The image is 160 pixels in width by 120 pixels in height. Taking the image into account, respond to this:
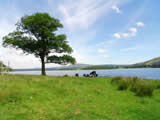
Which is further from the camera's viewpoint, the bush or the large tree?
the large tree

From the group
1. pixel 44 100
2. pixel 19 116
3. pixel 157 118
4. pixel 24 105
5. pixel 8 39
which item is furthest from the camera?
pixel 8 39

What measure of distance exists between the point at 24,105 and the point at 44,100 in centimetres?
124

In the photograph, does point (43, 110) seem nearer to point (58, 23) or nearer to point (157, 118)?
point (157, 118)

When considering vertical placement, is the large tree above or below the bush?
above

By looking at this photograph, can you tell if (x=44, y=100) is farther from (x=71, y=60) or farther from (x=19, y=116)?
(x=71, y=60)

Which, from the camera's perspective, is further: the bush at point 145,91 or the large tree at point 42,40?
the large tree at point 42,40

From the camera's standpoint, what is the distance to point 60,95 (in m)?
8.76

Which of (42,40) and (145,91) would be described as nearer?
(145,91)

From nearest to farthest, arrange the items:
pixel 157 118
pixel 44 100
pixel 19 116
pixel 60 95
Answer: pixel 19 116, pixel 157 118, pixel 44 100, pixel 60 95

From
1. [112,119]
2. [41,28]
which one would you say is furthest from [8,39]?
[112,119]

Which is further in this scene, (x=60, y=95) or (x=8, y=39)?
(x=8, y=39)

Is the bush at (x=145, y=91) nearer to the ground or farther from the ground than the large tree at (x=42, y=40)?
nearer to the ground

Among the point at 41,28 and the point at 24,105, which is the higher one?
the point at 41,28

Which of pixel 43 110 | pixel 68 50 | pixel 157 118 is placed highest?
pixel 68 50
